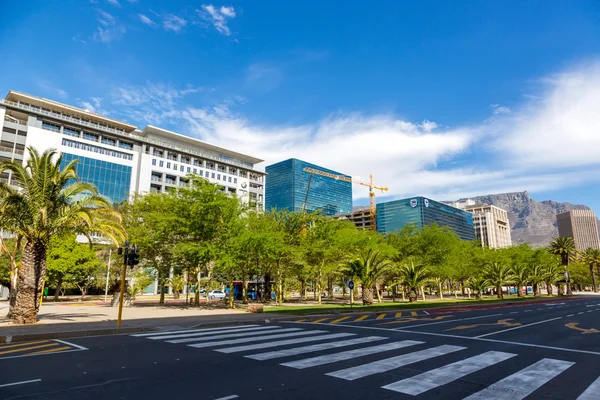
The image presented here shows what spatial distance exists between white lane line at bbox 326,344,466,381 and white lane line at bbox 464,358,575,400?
2135 millimetres

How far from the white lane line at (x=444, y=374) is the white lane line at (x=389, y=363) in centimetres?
81

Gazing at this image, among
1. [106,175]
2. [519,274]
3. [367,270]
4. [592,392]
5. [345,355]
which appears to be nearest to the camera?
[592,392]

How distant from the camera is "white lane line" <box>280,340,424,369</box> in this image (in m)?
8.77

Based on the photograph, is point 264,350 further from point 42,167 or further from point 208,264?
point 208,264

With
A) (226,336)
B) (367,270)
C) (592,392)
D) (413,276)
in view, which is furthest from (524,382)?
(413,276)

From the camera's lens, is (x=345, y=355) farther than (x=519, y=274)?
No

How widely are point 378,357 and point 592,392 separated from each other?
4414 millimetres

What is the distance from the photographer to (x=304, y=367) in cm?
847

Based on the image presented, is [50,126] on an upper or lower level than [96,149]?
upper

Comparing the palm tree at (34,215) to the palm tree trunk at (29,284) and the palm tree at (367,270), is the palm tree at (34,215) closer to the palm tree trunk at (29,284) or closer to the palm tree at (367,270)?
the palm tree trunk at (29,284)

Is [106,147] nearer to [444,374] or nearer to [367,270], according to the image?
[367,270]

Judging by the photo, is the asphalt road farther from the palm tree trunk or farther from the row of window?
the row of window

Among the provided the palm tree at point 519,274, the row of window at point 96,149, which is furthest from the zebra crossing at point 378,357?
the row of window at point 96,149

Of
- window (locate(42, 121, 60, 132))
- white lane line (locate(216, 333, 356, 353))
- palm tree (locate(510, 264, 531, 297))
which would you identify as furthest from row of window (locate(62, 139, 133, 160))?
white lane line (locate(216, 333, 356, 353))
